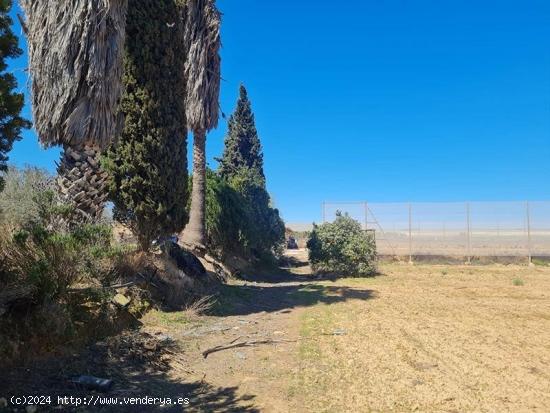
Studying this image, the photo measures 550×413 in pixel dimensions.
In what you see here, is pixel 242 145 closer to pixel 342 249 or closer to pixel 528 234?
pixel 342 249

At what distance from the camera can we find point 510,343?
6.47 meters

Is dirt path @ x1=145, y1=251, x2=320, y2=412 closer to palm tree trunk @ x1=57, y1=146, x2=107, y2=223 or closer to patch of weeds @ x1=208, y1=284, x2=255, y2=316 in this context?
patch of weeds @ x1=208, y1=284, x2=255, y2=316

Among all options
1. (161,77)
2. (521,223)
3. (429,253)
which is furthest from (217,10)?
(521,223)

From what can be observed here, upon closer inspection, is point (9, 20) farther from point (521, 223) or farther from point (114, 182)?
point (521, 223)

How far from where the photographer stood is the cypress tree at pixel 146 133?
28.2 feet

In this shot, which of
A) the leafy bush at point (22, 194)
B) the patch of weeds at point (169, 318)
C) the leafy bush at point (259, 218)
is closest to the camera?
the patch of weeds at point (169, 318)

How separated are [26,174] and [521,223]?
22.5 metres

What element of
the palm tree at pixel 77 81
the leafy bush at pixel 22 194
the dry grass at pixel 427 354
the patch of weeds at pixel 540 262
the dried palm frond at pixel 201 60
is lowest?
the dry grass at pixel 427 354

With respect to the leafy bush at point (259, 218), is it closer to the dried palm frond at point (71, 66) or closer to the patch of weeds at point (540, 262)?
the dried palm frond at point (71, 66)

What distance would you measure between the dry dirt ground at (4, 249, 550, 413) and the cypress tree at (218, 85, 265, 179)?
18350 millimetres

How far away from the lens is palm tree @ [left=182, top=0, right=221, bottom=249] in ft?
45.0

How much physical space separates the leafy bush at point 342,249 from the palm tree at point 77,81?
1153 cm

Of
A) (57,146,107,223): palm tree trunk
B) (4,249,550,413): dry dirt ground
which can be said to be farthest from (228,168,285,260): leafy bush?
(57,146,107,223): palm tree trunk

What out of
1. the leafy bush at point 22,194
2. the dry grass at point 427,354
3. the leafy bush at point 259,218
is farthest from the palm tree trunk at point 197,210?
the dry grass at point 427,354
